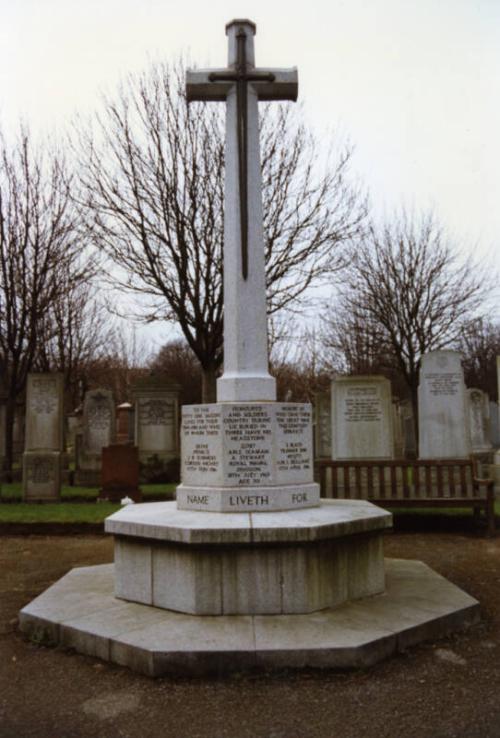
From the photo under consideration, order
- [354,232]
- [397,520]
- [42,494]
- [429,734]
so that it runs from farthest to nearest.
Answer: [354,232]
[42,494]
[397,520]
[429,734]

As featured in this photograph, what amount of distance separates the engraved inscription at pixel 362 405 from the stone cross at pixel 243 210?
7.32m

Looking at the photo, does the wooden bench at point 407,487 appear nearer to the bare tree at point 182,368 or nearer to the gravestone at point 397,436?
the gravestone at point 397,436

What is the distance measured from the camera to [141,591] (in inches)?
213

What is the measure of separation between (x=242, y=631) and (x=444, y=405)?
1045 cm

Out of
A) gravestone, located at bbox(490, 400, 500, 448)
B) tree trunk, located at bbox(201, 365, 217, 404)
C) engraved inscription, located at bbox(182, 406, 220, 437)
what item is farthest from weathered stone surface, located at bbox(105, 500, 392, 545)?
Result: gravestone, located at bbox(490, 400, 500, 448)

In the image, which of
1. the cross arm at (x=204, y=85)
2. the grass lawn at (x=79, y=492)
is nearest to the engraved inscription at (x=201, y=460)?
the cross arm at (x=204, y=85)

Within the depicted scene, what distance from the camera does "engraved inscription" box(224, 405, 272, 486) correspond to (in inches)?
227

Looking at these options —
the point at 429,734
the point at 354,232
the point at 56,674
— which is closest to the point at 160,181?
the point at 354,232

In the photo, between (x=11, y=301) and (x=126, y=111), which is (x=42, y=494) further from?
(x=126, y=111)

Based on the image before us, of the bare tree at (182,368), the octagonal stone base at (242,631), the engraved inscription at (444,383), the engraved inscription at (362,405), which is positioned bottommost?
the octagonal stone base at (242,631)

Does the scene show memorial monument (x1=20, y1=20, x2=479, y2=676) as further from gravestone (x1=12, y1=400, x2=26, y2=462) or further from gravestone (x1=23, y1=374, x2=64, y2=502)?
gravestone (x1=12, y1=400, x2=26, y2=462)

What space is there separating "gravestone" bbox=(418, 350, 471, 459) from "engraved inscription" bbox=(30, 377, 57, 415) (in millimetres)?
8692

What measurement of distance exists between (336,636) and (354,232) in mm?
12792

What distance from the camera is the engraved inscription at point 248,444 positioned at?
5.77 meters
